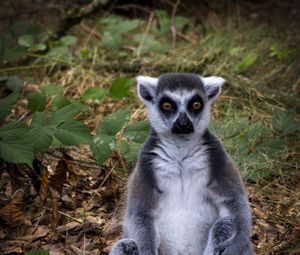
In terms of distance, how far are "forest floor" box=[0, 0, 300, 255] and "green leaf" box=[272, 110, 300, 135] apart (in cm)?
1

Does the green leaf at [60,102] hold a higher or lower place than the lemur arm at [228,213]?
lower

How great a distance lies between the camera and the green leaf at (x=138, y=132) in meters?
5.46

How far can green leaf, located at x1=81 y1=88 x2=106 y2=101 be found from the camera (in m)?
6.92

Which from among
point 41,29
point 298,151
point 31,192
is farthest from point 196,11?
Result: point 31,192

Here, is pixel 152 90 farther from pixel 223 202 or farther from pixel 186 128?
pixel 223 202

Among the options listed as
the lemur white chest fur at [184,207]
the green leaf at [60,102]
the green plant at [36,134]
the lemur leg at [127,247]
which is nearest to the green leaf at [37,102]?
the green leaf at [60,102]

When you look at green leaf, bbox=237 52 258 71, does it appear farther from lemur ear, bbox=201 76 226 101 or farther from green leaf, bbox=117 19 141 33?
lemur ear, bbox=201 76 226 101

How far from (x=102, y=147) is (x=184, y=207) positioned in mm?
1232

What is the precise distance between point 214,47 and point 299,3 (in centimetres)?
219

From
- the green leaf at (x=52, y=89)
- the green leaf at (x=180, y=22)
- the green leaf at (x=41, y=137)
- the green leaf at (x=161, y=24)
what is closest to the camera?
the green leaf at (x=41, y=137)

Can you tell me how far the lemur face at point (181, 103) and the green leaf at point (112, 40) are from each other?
3.83 meters

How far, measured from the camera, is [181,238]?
168 inches

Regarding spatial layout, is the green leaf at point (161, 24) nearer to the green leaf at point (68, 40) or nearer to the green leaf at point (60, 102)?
the green leaf at point (68, 40)

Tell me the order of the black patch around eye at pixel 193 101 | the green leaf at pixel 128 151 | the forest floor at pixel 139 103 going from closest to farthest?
the black patch around eye at pixel 193 101 < the forest floor at pixel 139 103 < the green leaf at pixel 128 151
